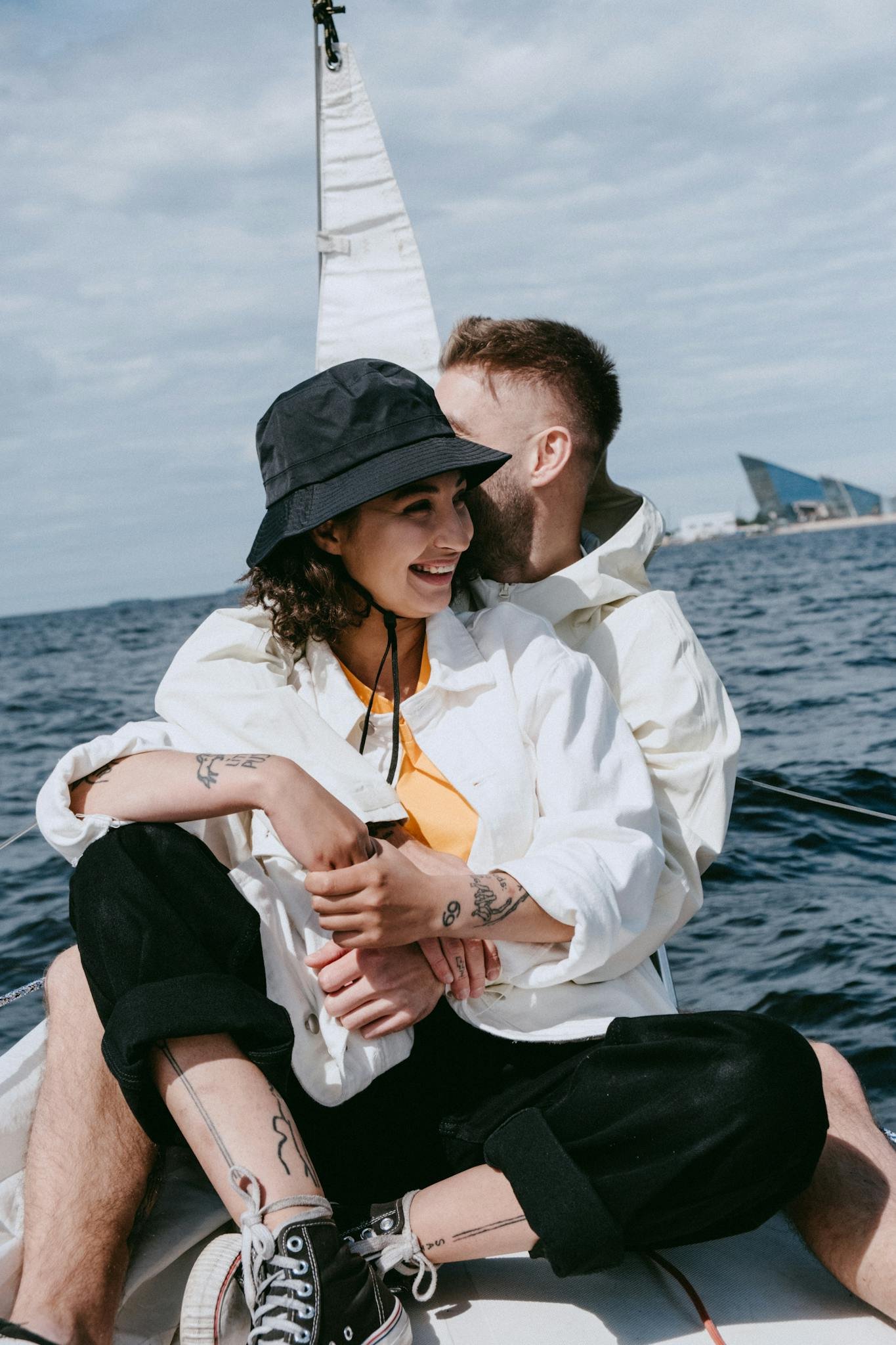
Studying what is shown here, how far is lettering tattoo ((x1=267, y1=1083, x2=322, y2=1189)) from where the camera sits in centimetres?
168

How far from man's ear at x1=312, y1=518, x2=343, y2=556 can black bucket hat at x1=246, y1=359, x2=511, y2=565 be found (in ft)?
0.36

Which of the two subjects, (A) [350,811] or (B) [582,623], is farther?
(B) [582,623]

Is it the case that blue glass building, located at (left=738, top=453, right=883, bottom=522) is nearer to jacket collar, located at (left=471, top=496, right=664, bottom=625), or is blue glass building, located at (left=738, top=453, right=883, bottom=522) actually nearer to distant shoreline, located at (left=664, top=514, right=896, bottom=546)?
distant shoreline, located at (left=664, top=514, right=896, bottom=546)

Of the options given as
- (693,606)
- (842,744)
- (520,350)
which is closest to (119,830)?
(520,350)

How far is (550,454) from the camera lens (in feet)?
9.23

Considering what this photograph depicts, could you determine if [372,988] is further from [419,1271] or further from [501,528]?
[501,528]

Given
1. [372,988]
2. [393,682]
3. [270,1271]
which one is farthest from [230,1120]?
[393,682]

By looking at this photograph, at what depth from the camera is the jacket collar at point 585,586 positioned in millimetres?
2633

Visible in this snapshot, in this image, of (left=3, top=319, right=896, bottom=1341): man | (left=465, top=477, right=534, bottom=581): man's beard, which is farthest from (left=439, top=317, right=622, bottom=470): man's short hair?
(left=465, top=477, right=534, bottom=581): man's beard

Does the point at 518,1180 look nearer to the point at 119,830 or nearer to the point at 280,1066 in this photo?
the point at 280,1066

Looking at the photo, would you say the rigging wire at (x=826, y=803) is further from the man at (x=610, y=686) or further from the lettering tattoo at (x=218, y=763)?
the lettering tattoo at (x=218, y=763)

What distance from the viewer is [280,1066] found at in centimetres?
174

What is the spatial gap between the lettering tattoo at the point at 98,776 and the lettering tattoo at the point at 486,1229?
95 cm

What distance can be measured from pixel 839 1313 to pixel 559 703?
1.09 meters
